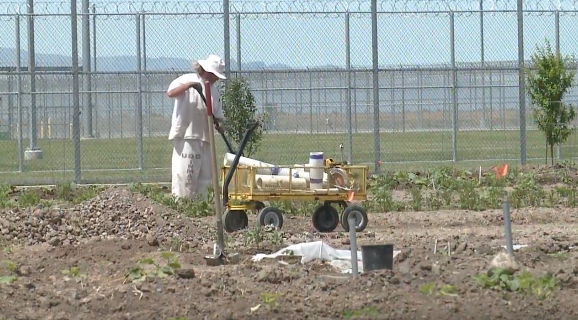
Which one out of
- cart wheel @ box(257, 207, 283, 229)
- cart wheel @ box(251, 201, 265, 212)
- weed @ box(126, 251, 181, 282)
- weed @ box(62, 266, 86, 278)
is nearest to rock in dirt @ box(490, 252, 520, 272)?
weed @ box(126, 251, 181, 282)

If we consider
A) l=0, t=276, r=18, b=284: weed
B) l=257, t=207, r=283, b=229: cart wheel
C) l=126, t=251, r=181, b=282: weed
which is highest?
l=257, t=207, r=283, b=229: cart wheel

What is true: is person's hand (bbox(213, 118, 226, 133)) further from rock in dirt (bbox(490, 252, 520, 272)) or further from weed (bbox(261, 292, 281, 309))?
weed (bbox(261, 292, 281, 309))

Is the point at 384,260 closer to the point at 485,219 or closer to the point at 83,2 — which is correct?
the point at 485,219

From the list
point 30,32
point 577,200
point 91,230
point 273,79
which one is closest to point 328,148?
point 273,79

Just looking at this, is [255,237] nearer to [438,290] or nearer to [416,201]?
[438,290]

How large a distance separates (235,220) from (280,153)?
12190mm

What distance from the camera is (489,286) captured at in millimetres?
8984

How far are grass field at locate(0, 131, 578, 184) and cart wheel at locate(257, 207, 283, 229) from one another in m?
7.76

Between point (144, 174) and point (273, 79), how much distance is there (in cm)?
498

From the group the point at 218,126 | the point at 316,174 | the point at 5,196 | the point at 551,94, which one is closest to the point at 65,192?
the point at 5,196

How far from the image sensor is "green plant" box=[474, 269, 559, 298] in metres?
8.86

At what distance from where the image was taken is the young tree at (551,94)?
891 inches

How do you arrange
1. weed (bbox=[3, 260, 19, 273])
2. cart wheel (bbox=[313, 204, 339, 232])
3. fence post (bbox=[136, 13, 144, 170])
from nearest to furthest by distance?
1. weed (bbox=[3, 260, 19, 273])
2. cart wheel (bbox=[313, 204, 339, 232])
3. fence post (bbox=[136, 13, 144, 170])

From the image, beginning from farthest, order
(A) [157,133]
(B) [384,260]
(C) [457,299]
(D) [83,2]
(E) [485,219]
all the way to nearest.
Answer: (A) [157,133], (D) [83,2], (E) [485,219], (B) [384,260], (C) [457,299]
